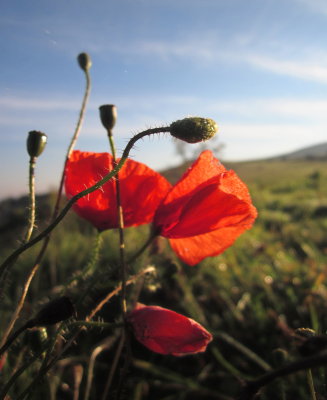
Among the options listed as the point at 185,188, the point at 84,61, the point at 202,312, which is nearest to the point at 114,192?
the point at 185,188

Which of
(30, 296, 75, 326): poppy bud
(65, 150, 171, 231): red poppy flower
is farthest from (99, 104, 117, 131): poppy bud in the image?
(30, 296, 75, 326): poppy bud

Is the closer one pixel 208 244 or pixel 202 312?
pixel 208 244

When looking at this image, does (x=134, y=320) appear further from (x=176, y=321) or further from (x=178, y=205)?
(x=178, y=205)

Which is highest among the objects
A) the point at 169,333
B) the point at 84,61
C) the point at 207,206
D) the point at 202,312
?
the point at 84,61

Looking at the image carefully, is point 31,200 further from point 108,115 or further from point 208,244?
point 208,244

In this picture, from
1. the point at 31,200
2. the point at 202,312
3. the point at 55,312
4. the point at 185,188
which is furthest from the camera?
the point at 202,312

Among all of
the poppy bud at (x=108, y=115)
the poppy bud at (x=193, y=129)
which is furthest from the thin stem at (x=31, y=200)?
the poppy bud at (x=193, y=129)

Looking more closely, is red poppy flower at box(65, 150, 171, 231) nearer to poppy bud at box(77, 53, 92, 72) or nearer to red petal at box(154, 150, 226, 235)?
red petal at box(154, 150, 226, 235)
